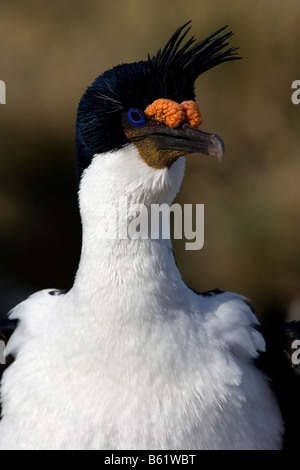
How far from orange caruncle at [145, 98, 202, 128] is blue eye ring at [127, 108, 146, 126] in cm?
2

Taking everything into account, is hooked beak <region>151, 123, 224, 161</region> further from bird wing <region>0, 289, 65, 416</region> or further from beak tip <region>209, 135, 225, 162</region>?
bird wing <region>0, 289, 65, 416</region>

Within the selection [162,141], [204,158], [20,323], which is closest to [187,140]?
[162,141]

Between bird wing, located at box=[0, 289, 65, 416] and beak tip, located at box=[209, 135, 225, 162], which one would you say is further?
bird wing, located at box=[0, 289, 65, 416]

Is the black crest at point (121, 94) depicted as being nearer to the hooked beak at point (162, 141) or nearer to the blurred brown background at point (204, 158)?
the hooked beak at point (162, 141)

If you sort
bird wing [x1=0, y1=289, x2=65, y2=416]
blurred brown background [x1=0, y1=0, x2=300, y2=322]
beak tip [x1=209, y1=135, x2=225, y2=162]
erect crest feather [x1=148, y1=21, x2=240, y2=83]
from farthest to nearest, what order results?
blurred brown background [x1=0, y1=0, x2=300, y2=322] < bird wing [x1=0, y1=289, x2=65, y2=416] < erect crest feather [x1=148, y1=21, x2=240, y2=83] < beak tip [x1=209, y1=135, x2=225, y2=162]

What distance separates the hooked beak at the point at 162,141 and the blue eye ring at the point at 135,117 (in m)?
0.01

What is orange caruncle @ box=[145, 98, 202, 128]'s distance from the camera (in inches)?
64.6

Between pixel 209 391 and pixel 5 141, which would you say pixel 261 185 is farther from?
pixel 209 391

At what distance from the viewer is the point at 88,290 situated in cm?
170

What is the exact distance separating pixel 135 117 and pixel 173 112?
10cm

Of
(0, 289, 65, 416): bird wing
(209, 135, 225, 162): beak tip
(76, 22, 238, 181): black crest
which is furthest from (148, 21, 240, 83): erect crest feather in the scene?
(0, 289, 65, 416): bird wing

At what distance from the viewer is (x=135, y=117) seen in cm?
167

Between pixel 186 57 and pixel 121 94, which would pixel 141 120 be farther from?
pixel 186 57

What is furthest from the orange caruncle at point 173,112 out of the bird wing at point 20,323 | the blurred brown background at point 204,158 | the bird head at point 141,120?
the blurred brown background at point 204,158
